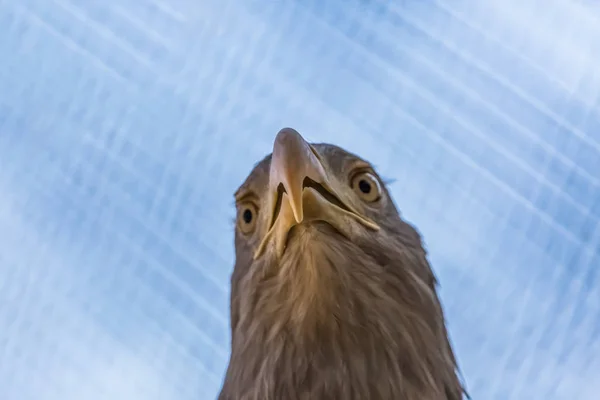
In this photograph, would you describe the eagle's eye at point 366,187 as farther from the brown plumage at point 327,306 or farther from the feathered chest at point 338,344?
the feathered chest at point 338,344

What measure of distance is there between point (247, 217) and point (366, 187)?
0.78 feet

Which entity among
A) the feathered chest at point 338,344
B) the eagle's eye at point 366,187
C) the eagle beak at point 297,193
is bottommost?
the feathered chest at point 338,344

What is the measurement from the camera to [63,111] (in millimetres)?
2051

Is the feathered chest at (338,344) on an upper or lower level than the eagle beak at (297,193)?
lower

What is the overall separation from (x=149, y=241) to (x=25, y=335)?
1.29 feet

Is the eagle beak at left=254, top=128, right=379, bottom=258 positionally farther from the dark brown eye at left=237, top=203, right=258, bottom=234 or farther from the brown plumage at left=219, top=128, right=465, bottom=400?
the dark brown eye at left=237, top=203, right=258, bottom=234

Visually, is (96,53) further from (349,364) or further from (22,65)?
(349,364)

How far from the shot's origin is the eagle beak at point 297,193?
119 centimetres

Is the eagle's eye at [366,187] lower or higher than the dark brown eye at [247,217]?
higher

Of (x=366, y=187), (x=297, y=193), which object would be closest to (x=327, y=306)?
(x=297, y=193)

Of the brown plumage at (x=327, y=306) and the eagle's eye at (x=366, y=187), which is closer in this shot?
the brown plumage at (x=327, y=306)

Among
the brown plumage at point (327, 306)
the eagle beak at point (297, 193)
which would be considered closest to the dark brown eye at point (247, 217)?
the brown plumage at point (327, 306)

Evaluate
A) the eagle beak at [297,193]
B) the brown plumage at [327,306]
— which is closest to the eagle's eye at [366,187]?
the brown plumage at [327,306]

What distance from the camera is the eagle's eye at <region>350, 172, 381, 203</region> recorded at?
1428 millimetres
